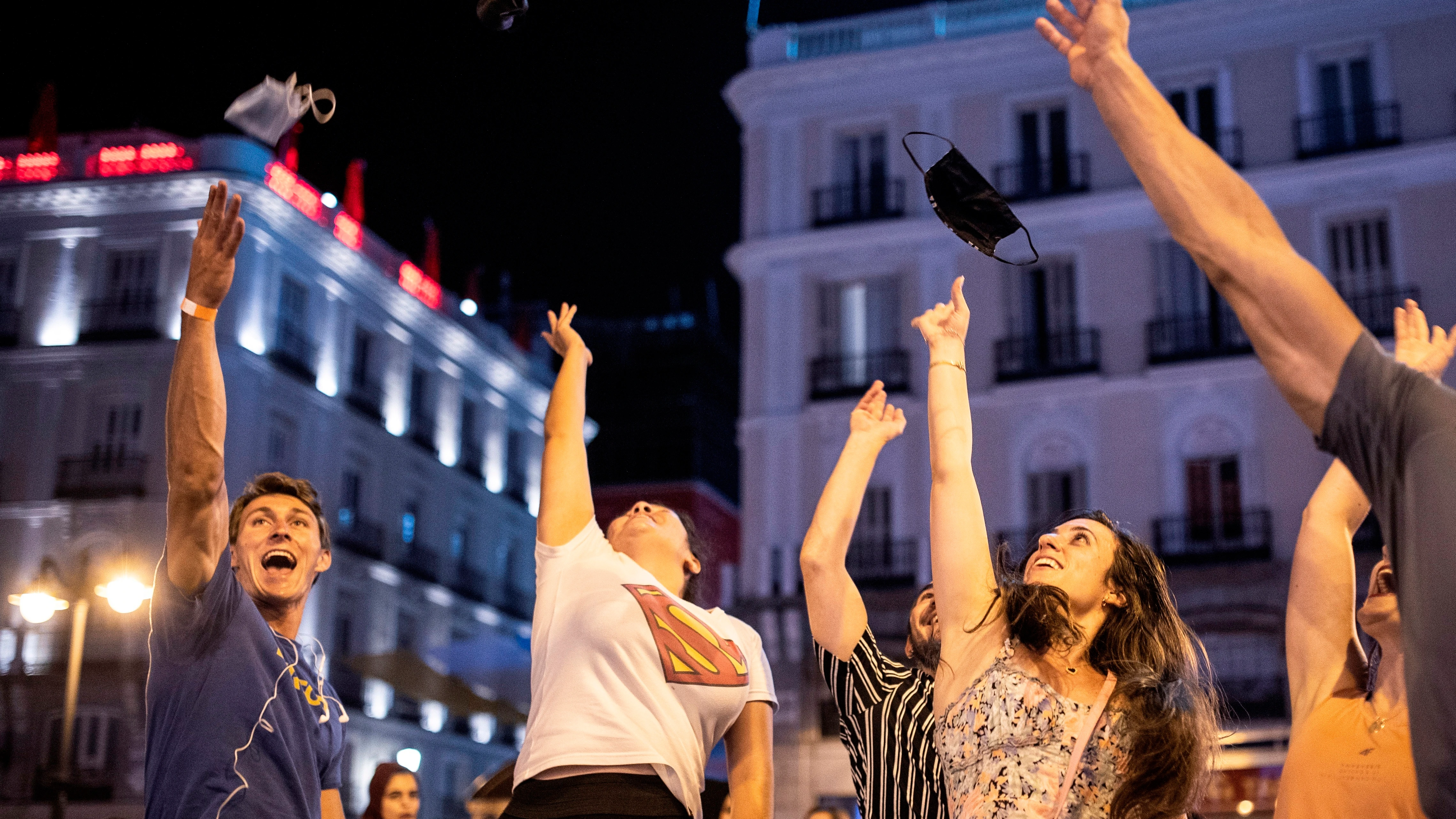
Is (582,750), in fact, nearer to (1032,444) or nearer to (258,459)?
(1032,444)

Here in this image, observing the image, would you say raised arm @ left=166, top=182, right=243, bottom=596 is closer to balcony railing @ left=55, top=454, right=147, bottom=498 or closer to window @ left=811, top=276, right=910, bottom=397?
window @ left=811, top=276, right=910, bottom=397

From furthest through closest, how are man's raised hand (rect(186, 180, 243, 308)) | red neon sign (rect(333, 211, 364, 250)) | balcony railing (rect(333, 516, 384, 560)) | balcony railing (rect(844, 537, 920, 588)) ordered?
red neon sign (rect(333, 211, 364, 250)), balcony railing (rect(333, 516, 384, 560)), balcony railing (rect(844, 537, 920, 588)), man's raised hand (rect(186, 180, 243, 308))

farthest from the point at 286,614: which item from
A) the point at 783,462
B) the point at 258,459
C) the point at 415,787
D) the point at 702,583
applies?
the point at 258,459

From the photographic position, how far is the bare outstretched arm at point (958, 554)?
8.73 feet

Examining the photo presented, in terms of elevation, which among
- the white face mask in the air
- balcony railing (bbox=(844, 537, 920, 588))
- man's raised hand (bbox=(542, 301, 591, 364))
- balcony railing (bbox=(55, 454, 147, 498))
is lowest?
man's raised hand (bbox=(542, 301, 591, 364))

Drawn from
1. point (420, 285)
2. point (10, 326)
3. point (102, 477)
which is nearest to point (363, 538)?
point (102, 477)

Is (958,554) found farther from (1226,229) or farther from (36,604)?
(36,604)

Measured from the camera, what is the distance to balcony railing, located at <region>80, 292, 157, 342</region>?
80.5 feet

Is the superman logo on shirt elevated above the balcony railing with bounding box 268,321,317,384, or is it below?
below

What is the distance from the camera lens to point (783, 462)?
20938 mm

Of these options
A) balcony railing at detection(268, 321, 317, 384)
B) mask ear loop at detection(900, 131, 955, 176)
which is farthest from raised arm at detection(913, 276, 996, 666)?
balcony railing at detection(268, 321, 317, 384)

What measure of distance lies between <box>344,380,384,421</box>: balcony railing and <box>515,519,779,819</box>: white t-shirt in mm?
25494

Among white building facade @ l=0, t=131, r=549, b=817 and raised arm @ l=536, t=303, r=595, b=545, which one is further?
white building facade @ l=0, t=131, r=549, b=817

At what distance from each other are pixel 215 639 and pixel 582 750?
2.57ft
